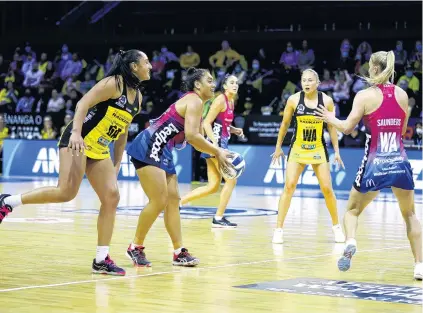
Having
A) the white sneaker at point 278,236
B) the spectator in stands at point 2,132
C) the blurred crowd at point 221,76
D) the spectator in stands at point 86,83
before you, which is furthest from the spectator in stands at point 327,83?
the white sneaker at point 278,236

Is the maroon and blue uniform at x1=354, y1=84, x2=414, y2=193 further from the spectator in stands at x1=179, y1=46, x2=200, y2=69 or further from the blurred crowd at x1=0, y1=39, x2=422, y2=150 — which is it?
the spectator in stands at x1=179, y1=46, x2=200, y2=69

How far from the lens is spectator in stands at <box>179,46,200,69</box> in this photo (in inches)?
1224

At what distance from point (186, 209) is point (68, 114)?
12.9 meters

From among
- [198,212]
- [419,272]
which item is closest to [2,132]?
[198,212]

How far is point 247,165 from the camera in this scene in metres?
25.2

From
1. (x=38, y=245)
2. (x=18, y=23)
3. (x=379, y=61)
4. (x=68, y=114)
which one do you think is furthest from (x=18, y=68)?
(x=379, y=61)

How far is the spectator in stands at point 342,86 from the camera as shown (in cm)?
2762

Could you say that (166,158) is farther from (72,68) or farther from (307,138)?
(72,68)

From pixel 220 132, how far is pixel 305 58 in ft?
48.7

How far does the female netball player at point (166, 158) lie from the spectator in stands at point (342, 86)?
18.0 m

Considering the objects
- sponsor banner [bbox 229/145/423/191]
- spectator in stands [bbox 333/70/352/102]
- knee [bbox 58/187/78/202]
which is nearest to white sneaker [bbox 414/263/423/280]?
knee [bbox 58/187/78/202]

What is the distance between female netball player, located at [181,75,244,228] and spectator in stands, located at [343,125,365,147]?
10.4 metres

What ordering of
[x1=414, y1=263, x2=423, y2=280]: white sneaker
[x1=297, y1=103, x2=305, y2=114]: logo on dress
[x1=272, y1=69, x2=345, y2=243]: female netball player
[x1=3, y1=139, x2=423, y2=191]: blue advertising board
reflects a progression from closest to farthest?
[x1=414, y1=263, x2=423, y2=280]: white sneaker
[x1=272, y1=69, x2=345, y2=243]: female netball player
[x1=297, y1=103, x2=305, y2=114]: logo on dress
[x1=3, y1=139, x2=423, y2=191]: blue advertising board

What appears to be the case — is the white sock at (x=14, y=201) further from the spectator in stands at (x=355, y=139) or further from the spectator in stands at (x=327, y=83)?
the spectator in stands at (x=327, y=83)
